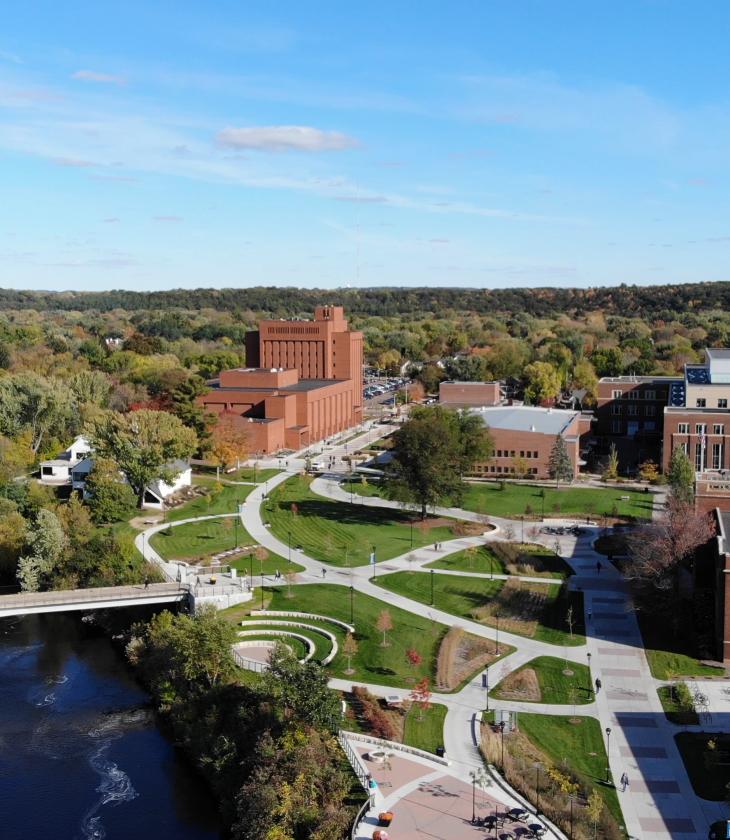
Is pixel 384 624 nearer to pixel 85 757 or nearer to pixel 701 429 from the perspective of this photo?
pixel 85 757

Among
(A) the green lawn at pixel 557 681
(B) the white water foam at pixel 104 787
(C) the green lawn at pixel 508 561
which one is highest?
(C) the green lawn at pixel 508 561

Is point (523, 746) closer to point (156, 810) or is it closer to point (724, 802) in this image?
point (724, 802)

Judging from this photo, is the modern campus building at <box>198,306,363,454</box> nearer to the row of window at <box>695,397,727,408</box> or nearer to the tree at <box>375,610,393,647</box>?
the row of window at <box>695,397,727,408</box>

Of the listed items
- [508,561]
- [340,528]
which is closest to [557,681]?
[508,561]

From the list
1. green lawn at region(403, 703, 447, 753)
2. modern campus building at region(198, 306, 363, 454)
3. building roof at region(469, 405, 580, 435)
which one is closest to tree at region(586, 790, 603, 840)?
green lawn at region(403, 703, 447, 753)

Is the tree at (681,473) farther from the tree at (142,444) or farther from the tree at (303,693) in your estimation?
the tree at (142,444)

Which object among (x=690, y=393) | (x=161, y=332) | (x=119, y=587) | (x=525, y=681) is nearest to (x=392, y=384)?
(x=161, y=332)

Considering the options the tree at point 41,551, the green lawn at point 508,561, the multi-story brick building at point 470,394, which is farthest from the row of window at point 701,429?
the tree at point 41,551
